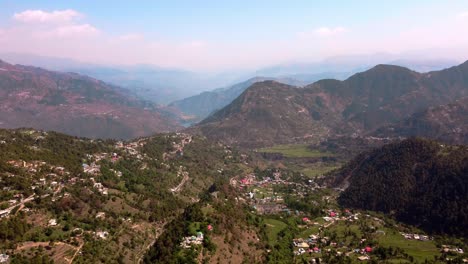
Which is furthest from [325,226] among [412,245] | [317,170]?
[317,170]

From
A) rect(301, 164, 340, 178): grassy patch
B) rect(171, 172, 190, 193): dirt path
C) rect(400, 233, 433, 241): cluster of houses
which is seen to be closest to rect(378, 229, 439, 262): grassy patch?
rect(400, 233, 433, 241): cluster of houses

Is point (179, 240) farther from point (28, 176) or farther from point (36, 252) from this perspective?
point (28, 176)

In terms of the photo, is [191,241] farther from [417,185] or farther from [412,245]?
[417,185]

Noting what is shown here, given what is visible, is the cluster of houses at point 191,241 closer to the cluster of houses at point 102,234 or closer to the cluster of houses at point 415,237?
the cluster of houses at point 102,234

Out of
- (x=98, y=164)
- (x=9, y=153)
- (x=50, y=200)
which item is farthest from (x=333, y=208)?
(x=9, y=153)

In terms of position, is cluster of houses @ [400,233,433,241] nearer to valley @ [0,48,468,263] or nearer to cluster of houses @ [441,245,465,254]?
valley @ [0,48,468,263]

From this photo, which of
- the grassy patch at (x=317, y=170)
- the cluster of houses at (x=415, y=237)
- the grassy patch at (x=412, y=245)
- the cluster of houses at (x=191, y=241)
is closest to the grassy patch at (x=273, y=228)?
the cluster of houses at (x=191, y=241)
